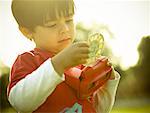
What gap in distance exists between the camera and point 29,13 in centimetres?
52

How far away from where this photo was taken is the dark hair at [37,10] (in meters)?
0.51

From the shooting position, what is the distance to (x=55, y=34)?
509 mm

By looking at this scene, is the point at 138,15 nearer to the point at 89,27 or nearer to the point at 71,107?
the point at 89,27

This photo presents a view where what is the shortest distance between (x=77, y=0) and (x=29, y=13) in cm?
14

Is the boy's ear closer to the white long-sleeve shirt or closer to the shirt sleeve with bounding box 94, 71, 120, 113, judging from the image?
the white long-sleeve shirt

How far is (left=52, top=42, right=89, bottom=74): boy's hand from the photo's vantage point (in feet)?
1.42

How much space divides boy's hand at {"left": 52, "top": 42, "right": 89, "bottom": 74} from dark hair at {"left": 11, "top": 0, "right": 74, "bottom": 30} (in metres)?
0.09

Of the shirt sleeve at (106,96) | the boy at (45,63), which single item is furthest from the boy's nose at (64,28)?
the shirt sleeve at (106,96)

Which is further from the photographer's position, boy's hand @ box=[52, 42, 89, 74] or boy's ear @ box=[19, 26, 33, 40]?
boy's ear @ box=[19, 26, 33, 40]

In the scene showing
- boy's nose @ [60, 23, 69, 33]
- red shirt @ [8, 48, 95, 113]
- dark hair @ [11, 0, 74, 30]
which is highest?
dark hair @ [11, 0, 74, 30]

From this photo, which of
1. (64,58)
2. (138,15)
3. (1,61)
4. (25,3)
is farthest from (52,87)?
(138,15)

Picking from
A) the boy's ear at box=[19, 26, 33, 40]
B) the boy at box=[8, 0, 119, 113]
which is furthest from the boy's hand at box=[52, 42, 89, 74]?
the boy's ear at box=[19, 26, 33, 40]

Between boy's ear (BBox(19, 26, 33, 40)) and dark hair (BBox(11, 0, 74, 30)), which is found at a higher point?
dark hair (BBox(11, 0, 74, 30))

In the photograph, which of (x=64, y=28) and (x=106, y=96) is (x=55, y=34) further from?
(x=106, y=96)
